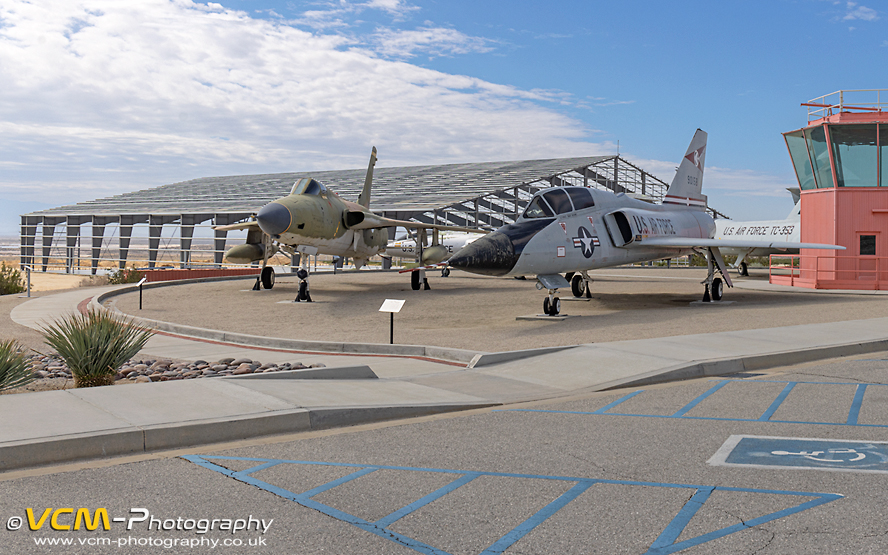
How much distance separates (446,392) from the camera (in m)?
8.30

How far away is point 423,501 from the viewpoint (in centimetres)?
461

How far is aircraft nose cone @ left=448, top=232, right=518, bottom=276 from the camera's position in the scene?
1447 centimetres

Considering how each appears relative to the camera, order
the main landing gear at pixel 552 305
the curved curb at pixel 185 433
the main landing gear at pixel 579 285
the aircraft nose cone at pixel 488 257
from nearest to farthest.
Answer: the curved curb at pixel 185 433 < the aircraft nose cone at pixel 488 257 < the main landing gear at pixel 552 305 < the main landing gear at pixel 579 285

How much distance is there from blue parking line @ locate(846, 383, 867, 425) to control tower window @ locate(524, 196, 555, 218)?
8877mm

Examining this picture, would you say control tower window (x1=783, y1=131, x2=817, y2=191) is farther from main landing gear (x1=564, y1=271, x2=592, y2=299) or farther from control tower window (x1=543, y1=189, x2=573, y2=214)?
control tower window (x1=543, y1=189, x2=573, y2=214)

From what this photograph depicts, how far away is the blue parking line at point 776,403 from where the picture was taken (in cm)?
711

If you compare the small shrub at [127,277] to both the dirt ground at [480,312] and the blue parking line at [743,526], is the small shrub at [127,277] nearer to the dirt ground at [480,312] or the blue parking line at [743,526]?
the dirt ground at [480,312]

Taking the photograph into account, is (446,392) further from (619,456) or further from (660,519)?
(660,519)

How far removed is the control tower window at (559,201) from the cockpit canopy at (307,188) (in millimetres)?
8271

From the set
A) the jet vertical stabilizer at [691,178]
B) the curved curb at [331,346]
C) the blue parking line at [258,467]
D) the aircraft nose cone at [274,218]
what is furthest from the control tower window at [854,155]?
the blue parking line at [258,467]

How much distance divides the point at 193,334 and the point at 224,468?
359 inches

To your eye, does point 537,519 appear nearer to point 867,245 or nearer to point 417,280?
point 417,280

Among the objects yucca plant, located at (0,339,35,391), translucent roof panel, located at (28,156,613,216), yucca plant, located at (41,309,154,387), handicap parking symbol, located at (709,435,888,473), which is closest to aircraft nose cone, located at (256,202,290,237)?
yucca plant, located at (41,309,154,387)

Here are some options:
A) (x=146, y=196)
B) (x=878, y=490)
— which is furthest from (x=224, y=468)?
(x=146, y=196)
